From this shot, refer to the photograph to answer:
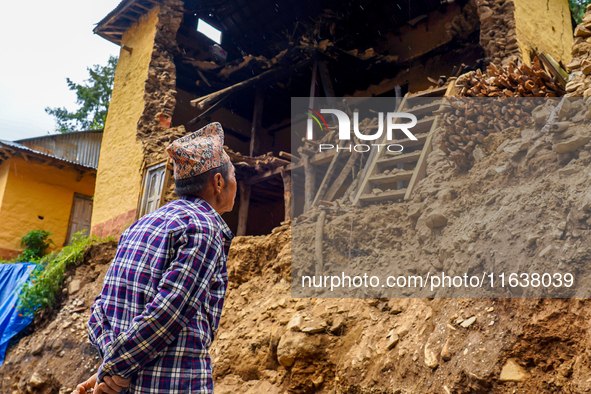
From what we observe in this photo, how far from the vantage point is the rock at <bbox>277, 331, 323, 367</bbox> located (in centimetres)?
439

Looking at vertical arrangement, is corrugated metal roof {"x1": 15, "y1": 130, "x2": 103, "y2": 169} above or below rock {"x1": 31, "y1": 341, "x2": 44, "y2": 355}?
above

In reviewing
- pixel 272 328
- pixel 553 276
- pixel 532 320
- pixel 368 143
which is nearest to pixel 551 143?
pixel 553 276

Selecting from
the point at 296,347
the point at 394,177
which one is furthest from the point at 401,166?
the point at 296,347

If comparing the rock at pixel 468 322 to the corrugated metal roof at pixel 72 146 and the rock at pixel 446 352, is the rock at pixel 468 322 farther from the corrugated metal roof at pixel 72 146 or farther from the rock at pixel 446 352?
the corrugated metal roof at pixel 72 146

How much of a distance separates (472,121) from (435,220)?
1.56 metres

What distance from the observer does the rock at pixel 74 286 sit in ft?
29.2

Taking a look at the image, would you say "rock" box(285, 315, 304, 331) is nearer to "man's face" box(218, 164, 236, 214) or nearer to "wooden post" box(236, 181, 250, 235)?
"man's face" box(218, 164, 236, 214)

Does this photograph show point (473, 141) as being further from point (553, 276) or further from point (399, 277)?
point (553, 276)

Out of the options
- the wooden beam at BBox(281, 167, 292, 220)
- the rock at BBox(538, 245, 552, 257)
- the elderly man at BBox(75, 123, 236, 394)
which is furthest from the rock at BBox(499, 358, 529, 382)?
the wooden beam at BBox(281, 167, 292, 220)

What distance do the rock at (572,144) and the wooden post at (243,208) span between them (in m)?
7.72

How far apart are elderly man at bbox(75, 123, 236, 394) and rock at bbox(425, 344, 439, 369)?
198cm

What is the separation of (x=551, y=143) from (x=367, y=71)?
699cm

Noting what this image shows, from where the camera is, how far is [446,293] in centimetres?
401

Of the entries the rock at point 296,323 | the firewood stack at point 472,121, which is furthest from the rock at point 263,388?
the firewood stack at point 472,121
